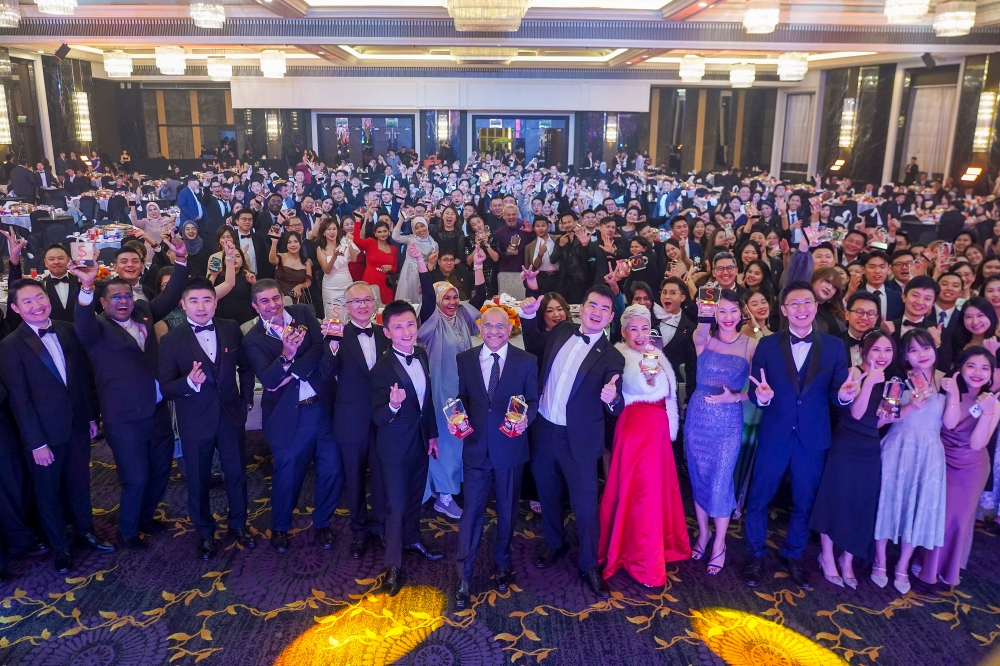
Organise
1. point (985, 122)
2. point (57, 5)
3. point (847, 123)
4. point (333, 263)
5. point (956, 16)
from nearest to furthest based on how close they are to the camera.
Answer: point (333, 263), point (57, 5), point (956, 16), point (985, 122), point (847, 123)

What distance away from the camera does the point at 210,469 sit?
357 cm

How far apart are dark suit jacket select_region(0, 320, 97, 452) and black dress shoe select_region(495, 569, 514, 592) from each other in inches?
83.9

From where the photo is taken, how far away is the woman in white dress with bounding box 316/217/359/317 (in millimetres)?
5789

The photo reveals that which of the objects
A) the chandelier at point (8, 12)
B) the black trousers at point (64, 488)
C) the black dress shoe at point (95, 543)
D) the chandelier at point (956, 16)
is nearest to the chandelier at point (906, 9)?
the chandelier at point (956, 16)

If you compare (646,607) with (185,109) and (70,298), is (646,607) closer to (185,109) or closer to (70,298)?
(70,298)

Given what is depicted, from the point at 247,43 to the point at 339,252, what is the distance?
6.04 m

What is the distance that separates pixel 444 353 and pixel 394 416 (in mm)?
637

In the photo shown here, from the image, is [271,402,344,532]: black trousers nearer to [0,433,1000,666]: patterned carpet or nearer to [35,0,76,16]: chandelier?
[0,433,1000,666]: patterned carpet

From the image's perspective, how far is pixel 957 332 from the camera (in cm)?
418

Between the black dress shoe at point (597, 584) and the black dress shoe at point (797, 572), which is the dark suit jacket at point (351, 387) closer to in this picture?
the black dress shoe at point (597, 584)

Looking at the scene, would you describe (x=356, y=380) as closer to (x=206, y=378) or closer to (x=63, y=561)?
(x=206, y=378)

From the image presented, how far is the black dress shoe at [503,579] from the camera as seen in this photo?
11.2 ft

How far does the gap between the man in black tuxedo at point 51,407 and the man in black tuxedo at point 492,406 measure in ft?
6.08

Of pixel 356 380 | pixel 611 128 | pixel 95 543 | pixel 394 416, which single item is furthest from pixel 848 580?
pixel 611 128
